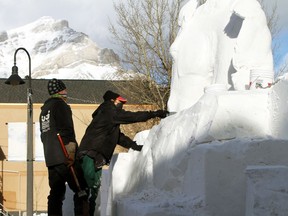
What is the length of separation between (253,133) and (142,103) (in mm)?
22122

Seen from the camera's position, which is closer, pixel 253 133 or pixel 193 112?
pixel 253 133

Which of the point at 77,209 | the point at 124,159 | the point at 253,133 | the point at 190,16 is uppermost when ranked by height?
the point at 190,16

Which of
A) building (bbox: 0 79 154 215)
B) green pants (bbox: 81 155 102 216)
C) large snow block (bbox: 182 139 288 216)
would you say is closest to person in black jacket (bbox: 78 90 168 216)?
green pants (bbox: 81 155 102 216)

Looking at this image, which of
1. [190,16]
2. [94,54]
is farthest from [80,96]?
[94,54]

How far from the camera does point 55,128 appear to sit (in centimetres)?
617

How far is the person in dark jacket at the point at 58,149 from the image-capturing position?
608 centimetres

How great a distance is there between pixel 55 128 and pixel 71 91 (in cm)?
3065

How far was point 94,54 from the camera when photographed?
8931cm

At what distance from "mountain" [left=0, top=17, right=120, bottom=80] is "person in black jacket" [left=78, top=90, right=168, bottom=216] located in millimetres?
21062

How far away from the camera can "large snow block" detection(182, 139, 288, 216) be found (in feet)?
15.3

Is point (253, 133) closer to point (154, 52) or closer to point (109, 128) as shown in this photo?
point (109, 128)

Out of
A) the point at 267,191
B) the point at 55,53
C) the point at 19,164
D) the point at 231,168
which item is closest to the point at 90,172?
the point at 231,168

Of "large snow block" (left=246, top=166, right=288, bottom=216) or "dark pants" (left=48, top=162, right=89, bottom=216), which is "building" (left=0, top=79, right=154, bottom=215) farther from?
"large snow block" (left=246, top=166, right=288, bottom=216)

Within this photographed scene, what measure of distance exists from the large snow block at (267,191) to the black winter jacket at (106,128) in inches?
110
